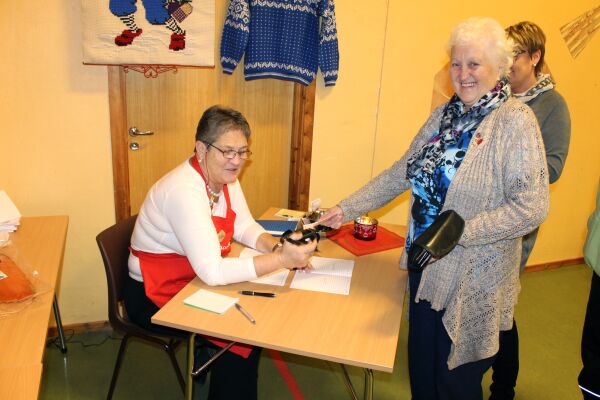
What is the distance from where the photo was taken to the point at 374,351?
53.9 inches

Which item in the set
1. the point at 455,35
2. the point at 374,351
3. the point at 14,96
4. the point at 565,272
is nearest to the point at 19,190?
the point at 14,96

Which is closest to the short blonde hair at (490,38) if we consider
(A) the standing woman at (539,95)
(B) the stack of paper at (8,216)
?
(A) the standing woman at (539,95)

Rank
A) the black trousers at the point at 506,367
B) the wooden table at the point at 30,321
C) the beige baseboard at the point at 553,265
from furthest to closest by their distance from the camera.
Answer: the beige baseboard at the point at 553,265 < the black trousers at the point at 506,367 < the wooden table at the point at 30,321

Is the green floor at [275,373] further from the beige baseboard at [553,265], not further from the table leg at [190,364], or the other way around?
the beige baseboard at [553,265]

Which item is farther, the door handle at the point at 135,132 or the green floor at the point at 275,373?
the door handle at the point at 135,132

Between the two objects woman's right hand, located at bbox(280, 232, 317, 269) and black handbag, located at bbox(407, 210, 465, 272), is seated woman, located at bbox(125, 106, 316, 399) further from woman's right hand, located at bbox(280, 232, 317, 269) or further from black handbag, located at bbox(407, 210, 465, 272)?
black handbag, located at bbox(407, 210, 465, 272)

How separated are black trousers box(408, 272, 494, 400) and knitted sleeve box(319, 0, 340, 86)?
1.63 meters

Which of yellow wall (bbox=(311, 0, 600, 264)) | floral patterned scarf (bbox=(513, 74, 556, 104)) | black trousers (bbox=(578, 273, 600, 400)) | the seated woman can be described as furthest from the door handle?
black trousers (bbox=(578, 273, 600, 400))

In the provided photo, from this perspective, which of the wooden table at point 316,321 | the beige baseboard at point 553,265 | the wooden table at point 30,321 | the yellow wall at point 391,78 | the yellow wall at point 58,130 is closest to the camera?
the wooden table at point 30,321

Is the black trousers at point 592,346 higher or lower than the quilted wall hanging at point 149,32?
lower

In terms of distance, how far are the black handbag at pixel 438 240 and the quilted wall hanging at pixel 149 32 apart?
5.58ft

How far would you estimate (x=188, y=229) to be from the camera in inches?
65.6

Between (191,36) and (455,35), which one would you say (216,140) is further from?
(191,36)

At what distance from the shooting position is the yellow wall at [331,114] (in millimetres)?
2367
